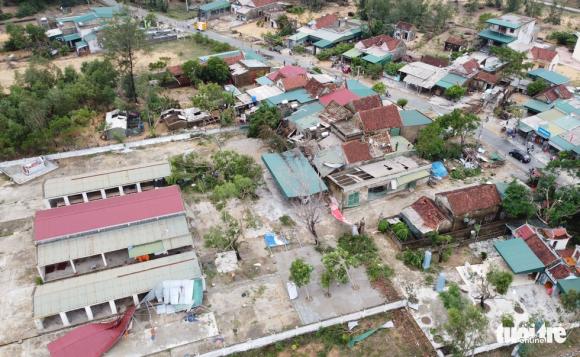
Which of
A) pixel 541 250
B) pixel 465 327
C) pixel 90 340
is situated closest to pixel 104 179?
pixel 90 340

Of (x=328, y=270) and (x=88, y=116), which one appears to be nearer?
(x=328, y=270)

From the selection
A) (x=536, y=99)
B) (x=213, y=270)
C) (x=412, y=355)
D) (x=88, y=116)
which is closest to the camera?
(x=412, y=355)

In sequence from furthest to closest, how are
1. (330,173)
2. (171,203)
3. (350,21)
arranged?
(350,21)
(330,173)
(171,203)

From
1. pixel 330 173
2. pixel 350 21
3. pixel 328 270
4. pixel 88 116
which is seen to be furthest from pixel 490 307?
pixel 350 21

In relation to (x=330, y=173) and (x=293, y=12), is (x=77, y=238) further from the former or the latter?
(x=293, y=12)

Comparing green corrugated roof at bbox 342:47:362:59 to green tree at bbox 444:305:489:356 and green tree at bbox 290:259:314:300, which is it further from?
green tree at bbox 444:305:489:356
